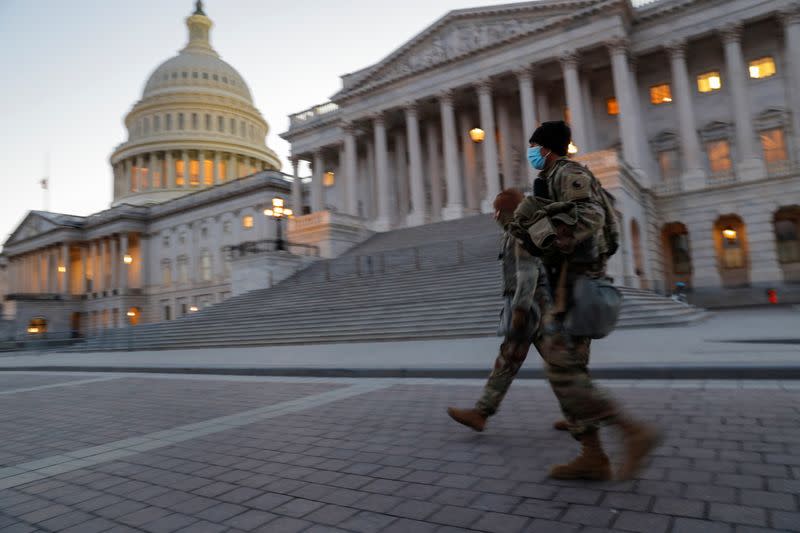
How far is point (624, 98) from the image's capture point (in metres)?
31.8

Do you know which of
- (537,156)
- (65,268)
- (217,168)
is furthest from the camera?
(217,168)

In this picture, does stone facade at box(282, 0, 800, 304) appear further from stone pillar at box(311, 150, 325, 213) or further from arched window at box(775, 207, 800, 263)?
stone pillar at box(311, 150, 325, 213)

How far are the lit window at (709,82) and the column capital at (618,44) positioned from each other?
6898 mm

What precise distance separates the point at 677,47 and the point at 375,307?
28.2 metres

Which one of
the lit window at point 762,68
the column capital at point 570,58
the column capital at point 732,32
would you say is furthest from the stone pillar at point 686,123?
the column capital at point 570,58

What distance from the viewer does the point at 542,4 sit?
112 ft

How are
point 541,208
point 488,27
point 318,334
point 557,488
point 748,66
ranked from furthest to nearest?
point 488,27, point 748,66, point 318,334, point 541,208, point 557,488

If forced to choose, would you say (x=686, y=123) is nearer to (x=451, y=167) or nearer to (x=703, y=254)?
(x=703, y=254)

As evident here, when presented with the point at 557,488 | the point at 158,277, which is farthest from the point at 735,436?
the point at 158,277

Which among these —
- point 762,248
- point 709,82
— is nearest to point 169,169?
point 709,82

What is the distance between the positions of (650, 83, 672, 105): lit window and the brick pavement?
35.5 meters

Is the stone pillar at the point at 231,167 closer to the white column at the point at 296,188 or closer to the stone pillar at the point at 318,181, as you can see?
the white column at the point at 296,188

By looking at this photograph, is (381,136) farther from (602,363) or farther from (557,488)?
(557,488)

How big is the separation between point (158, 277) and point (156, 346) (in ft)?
168
